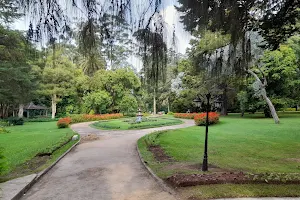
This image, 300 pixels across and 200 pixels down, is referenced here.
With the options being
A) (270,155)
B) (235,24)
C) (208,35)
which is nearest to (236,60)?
(208,35)

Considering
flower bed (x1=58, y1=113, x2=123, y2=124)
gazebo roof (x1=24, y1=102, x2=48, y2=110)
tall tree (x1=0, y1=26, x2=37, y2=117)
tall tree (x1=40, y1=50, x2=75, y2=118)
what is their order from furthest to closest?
gazebo roof (x1=24, y1=102, x2=48, y2=110)
tall tree (x1=40, y1=50, x2=75, y2=118)
flower bed (x1=58, y1=113, x2=123, y2=124)
tall tree (x1=0, y1=26, x2=37, y2=117)

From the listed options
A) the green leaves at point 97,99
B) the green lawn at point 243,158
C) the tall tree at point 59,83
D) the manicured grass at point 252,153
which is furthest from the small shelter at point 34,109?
the manicured grass at point 252,153

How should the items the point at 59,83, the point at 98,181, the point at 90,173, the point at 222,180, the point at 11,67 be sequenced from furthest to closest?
1. the point at 59,83
2. the point at 11,67
3. the point at 90,173
4. the point at 98,181
5. the point at 222,180

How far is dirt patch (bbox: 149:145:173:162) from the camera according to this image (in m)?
8.35

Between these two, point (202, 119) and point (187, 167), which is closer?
point (187, 167)

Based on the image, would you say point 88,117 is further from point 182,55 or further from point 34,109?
point 182,55

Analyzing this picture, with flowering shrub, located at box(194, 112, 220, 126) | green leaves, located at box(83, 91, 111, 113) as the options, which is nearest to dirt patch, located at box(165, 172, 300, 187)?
flowering shrub, located at box(194, 112, 220, 126)

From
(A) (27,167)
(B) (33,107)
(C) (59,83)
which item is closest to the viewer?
(A) (27,167)

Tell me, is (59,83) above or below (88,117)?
above

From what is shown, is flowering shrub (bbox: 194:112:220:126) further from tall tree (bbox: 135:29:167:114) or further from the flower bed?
tall tree (bbox: 135:29:167:114)

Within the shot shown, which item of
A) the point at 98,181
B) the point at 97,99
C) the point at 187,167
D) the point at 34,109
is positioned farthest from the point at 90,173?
the point at 34,109

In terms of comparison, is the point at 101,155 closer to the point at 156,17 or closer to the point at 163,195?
the point at 163,195

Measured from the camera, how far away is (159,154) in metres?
9.27

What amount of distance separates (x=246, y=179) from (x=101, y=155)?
18.7ft
